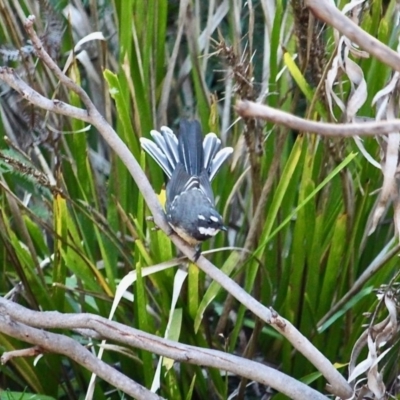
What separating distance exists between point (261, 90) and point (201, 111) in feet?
0.58

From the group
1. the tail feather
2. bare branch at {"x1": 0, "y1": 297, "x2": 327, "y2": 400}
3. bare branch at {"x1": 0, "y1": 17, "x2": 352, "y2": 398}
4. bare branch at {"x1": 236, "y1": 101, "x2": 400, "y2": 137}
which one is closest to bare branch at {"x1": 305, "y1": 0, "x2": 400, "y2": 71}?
bare branch at {"x1": 236, "y1": 101, "x2": 400, "y2": 137}

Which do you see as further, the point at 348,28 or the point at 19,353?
the point at 19,353

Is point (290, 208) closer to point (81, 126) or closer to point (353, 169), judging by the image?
point (353, 169)

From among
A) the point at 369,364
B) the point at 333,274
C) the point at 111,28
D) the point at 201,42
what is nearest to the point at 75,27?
the point at 111,28

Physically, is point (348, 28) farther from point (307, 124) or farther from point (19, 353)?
point (19, 353)

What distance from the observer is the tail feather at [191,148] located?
65.3 inches

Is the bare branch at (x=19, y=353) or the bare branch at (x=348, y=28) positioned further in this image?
the bare branch at (x=19, y=353)

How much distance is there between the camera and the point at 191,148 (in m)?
1.68

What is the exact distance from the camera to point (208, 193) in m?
1.60

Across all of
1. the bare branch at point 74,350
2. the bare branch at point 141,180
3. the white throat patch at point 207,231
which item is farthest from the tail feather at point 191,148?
the bare branch at point 74,350

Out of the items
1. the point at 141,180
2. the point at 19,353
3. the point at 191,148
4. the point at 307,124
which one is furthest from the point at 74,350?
the point at 307,124

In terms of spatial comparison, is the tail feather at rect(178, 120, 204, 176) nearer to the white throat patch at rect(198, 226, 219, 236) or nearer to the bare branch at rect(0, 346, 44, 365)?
the white throat patch at rect(198, 226, 219, 236)

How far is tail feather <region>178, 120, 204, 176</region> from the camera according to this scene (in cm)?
166

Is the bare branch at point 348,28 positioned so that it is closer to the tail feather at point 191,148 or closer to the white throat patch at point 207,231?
the white throat patch at point 207,231
